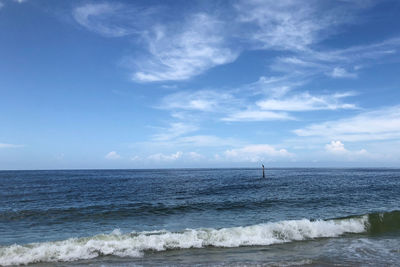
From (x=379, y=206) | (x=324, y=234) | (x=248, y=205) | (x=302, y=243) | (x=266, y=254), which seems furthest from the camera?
(x=248, y=205)

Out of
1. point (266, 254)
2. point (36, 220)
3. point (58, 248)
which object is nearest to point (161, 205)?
point (36, 220)

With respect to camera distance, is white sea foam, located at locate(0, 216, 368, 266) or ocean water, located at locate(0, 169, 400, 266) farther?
white sea foam, located at locate(0, 216, 368, 266)

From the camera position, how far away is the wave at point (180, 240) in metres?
13.1

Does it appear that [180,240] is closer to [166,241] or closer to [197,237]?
[166,241]

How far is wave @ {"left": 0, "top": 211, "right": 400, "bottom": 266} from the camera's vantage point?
516 inches

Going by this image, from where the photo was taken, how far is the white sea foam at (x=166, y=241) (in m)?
13.1

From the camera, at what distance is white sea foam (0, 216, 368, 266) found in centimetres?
1308

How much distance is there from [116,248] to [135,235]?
2117 mm

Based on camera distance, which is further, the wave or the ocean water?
the wave

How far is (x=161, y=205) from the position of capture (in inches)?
1140

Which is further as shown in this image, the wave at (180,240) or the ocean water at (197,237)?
the wave at (180,240)

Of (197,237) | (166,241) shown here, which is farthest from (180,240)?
(197,237)

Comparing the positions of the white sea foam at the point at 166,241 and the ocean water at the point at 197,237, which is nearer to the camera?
the ocean water at the point at 197,237

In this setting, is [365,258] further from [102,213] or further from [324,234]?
[102,213]
